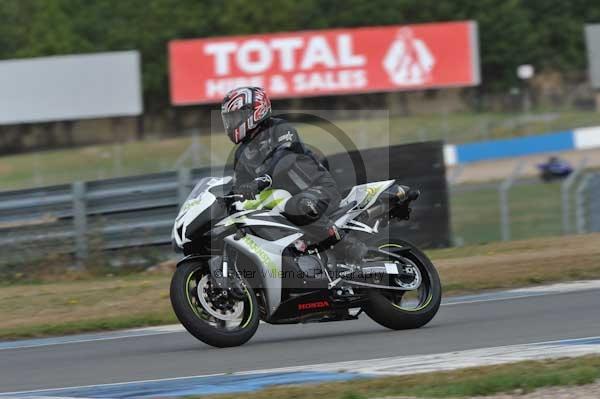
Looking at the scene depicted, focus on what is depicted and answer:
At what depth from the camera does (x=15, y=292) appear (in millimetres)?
12781

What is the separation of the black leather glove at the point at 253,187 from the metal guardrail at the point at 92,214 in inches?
266

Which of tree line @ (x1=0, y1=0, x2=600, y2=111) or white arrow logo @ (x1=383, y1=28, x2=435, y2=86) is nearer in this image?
white arrow logo @ (x1=383, y1=28, x2=435, y2=86)

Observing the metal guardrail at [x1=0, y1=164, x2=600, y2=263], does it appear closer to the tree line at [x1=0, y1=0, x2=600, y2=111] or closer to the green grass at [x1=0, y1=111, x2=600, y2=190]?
the green grass at [x1=0, y1=111, x2=600, y2=190]

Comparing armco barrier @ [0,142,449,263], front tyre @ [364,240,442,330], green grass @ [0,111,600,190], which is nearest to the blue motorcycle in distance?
green grass @ [0,111,600,190]

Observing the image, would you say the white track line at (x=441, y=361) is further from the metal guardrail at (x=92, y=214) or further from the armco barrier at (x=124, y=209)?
the metal guardrail at (x=92, y=214)

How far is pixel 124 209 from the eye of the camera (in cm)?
1437

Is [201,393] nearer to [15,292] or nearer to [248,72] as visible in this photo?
[15,292]

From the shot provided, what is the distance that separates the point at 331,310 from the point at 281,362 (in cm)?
94

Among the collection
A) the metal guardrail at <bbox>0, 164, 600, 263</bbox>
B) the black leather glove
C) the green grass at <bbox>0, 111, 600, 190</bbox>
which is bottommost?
the metal guardrail at <bbox>0, 164, 600, 263</bbox>

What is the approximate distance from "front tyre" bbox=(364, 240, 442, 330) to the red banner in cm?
3332

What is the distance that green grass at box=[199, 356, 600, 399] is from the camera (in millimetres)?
5957

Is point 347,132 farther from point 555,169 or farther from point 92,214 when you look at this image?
point 92,214

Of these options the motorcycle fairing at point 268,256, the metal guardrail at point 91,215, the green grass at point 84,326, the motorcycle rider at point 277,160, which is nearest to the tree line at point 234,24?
the metal guardrail at point 91,215

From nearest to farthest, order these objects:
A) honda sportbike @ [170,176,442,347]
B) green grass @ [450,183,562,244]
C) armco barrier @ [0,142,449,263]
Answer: honda sportbike @ [170,176,442,347], armco barrier @ [0,142,449,263], green grass @ [450,183,562,244]
